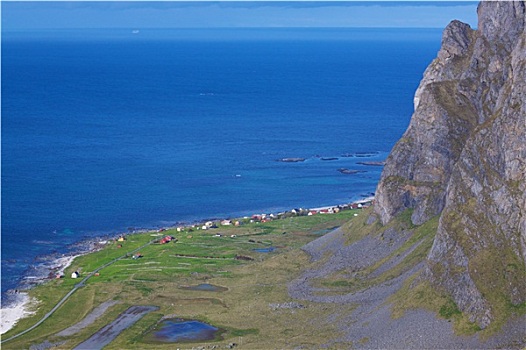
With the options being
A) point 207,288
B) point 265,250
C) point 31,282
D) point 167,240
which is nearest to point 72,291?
point 31,282

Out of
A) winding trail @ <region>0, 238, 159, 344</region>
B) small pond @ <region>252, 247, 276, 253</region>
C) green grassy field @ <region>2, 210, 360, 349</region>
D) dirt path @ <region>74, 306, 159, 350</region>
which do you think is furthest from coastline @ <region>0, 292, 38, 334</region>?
small pond @ <region>252, 247, 276, 253</region>

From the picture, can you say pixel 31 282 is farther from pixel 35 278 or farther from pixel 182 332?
pixel 182 332

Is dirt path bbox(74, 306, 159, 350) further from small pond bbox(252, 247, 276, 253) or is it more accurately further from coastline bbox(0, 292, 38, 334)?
small pond bbox(252, 247, 276, 253)

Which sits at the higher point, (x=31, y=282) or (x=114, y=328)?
(x=114, y=328)

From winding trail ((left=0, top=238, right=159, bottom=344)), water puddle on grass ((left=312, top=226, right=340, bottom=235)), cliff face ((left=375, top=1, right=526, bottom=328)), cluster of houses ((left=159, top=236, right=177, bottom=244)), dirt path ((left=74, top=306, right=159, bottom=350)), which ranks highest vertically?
cliff face ((left=375, top=1, right=526, bottom=328))

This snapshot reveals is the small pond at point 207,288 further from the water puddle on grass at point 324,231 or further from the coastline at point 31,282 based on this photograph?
the water puddle on grass at point 324,231

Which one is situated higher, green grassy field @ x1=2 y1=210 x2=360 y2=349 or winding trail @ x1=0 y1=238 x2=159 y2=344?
green grassy field @ x1=2 y1=210 x2=360 y2=349

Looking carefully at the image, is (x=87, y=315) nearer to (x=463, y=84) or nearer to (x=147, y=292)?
(x=147, y=292)

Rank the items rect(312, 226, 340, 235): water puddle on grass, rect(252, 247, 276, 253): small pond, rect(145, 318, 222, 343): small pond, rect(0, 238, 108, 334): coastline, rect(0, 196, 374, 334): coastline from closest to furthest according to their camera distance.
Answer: rect(145, 318, 222, 343): small pond, rect(0, 238, 108, 334): coastline, rect(0, 196, 374, 334): coastline, rect(252, 247, 276, 253): small pond, rect(312, 226, 340, 235): water puddle on grass
